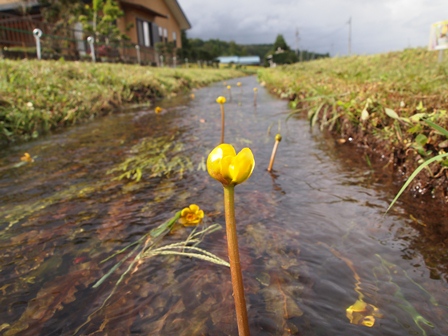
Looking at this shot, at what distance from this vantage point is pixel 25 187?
268 cm

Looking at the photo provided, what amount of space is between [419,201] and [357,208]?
0.45 meters

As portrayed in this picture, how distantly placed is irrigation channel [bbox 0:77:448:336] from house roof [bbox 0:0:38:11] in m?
17.7

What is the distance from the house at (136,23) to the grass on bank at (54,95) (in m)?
5.42

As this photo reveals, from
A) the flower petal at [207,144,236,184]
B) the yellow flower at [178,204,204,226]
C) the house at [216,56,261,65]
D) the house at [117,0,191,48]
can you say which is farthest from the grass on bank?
the house at [216,56,261,65]

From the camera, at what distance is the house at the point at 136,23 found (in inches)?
591

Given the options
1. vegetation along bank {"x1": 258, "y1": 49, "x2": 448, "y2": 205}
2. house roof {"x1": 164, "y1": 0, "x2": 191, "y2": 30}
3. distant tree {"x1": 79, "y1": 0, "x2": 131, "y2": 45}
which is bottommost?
vegetation along bank {"x1": 258, "y1": 49, "x2": 448, "y2": 205}

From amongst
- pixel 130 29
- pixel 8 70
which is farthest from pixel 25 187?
pixel 130 29

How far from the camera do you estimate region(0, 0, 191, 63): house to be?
591 inches

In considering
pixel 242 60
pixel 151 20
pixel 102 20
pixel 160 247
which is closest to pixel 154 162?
pixel 160 247

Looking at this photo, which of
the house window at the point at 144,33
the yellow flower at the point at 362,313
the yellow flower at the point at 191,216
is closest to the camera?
the yellow flower at the point at 362,313

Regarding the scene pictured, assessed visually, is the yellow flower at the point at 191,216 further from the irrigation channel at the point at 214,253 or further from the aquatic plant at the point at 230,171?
the aquatic plant at the point at 230,171

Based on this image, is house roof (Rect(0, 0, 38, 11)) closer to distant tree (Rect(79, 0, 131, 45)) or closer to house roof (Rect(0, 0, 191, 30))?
house roof (Rect(0, 0, 191, 30))

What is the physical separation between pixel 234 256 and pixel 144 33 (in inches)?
952

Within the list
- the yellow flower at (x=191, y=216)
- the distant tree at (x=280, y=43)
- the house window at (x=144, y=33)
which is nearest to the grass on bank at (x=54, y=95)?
the yellow flower at (x=191, y=216)
